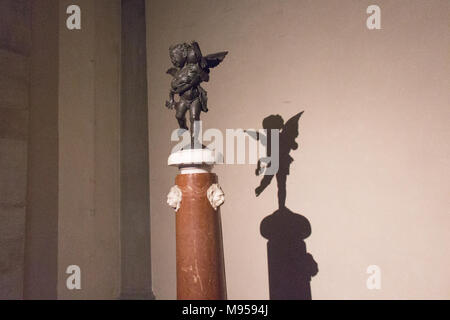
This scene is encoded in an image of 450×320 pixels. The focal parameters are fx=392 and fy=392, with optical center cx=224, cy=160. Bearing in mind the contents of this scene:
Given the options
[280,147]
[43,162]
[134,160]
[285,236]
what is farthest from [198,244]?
[134,160]

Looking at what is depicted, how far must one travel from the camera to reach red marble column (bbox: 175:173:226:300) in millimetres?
1979

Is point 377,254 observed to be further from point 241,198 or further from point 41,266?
→ point 41,266

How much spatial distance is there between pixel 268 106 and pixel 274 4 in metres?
0.73

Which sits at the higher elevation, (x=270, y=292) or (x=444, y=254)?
(x=444, y=254)

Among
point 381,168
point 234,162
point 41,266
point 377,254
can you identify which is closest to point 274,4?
point 234,162

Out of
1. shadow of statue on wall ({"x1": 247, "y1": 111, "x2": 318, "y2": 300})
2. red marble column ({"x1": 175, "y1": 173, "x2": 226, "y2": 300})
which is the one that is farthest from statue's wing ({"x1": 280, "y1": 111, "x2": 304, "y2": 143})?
red marble column ({"x1": 175, "y1": 173, "x2": 226, "y2": 300})

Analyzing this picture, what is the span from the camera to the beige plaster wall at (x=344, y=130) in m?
2.17

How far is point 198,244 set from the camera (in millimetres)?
1994

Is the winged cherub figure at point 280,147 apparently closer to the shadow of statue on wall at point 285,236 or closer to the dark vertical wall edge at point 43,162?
the shadow of statue on wall at point 285,236

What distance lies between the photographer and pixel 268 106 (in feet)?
9.05

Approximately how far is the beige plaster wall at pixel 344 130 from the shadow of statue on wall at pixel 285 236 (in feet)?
0.17

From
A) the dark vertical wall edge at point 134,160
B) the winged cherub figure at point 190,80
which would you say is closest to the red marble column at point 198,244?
the winged cherub figure at point 190,80

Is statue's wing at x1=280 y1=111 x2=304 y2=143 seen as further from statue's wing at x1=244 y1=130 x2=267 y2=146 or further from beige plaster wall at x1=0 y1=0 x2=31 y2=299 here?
beige plaster wall at x1=0 y1=0 x2=31 y2=299
